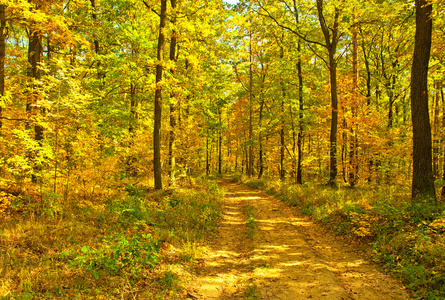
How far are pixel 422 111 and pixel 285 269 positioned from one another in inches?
246

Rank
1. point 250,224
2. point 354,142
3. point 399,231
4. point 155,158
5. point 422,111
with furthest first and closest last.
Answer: point 354,142
point 155,158
point 250,224
point 422,111
point 399,231

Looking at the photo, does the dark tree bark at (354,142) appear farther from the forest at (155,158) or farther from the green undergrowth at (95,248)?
the green undergrowth at (95,248)

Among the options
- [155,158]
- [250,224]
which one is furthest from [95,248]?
[155,158]

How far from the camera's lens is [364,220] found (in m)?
6.75

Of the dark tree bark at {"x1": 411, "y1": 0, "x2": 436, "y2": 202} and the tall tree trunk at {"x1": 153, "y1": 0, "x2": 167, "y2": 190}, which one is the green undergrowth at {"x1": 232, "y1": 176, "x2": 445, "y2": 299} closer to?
the dark tree bark at {"x1": 411, "y1": 0, "x2": 436, "y2": 202}

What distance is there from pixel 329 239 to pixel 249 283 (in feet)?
11.0

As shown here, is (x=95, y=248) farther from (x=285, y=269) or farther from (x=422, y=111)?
(x=422, y=111)

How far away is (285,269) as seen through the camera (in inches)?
203

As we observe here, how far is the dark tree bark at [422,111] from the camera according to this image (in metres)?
6.82

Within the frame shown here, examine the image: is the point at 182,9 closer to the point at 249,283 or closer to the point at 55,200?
the point at 55,200

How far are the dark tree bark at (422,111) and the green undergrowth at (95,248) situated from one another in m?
6.64

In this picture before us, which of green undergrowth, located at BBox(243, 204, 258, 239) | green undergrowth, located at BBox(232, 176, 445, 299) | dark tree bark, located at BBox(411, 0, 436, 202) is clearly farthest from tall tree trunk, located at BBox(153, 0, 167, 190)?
dark tree bark, located at BBox(411, 0, 436, 202)

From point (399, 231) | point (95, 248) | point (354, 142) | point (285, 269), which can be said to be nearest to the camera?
point (95, 248)

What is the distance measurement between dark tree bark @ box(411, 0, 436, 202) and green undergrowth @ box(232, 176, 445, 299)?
29.7 inches
